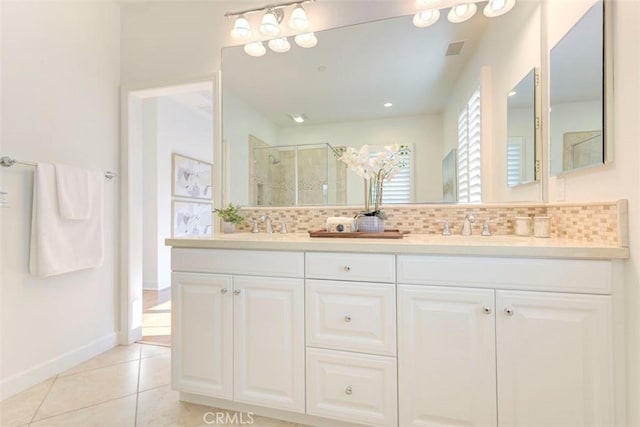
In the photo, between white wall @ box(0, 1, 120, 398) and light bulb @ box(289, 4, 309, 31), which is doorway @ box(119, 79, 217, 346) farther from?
light bulb @ box(289, 4, 309, 31)

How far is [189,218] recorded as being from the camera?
4.81 metres

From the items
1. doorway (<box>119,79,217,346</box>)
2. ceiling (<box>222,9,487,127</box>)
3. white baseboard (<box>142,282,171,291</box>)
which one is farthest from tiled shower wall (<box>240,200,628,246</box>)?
white baseboard (<box>142,282,171,291</box>)

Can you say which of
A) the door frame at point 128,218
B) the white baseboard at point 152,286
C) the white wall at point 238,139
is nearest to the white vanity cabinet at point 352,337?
the white wall at point 238,139

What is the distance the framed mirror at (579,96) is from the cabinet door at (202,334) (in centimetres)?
168

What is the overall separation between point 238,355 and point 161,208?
11.0 feet

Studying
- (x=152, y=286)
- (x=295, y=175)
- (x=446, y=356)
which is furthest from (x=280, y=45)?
(x=152, y=286)

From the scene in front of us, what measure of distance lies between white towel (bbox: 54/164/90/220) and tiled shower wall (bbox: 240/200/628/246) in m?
1.04

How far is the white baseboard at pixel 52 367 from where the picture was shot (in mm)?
1754

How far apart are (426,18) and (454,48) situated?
24 cm

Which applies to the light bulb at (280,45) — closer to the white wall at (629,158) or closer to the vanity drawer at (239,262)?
the vanity drawer at (239,262)

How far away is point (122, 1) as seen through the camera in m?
2.43

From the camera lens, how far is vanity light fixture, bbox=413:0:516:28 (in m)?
1.71

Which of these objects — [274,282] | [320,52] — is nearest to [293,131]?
[320,52]

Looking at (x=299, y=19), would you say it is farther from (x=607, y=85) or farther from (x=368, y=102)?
(x=607, y=85)
